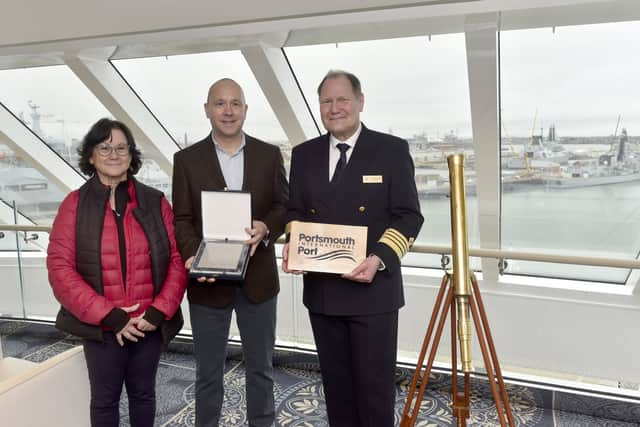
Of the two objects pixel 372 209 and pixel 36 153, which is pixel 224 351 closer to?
pixel 372 209

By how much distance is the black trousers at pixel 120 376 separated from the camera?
83.9 inches

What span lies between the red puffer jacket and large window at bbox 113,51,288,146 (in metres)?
2.16

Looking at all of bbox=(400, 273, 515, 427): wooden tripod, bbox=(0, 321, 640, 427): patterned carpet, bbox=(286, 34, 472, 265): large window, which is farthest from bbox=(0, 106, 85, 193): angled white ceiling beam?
bbox=(400, 273, 515, 427): wooden tripod

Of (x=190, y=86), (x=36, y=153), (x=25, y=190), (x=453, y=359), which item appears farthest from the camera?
(x=25, y=190)

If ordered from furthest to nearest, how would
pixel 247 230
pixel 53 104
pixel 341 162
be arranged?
1. pixel 53 104
2. pixel 247 230
3. pixel 341 162

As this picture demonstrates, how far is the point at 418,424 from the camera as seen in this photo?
3000mm

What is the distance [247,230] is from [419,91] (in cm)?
222

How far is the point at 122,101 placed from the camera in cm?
443

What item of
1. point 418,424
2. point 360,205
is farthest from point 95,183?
point 418,424

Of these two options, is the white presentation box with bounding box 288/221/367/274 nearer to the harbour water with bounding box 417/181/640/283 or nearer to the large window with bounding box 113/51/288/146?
the harbour water with bounding box 417/181/640/283

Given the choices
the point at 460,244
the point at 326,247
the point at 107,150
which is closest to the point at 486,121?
the point at 460,244

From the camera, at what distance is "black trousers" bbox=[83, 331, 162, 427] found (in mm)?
2131

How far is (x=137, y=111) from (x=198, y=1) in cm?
260

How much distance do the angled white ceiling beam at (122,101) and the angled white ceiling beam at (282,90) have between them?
1.08m
